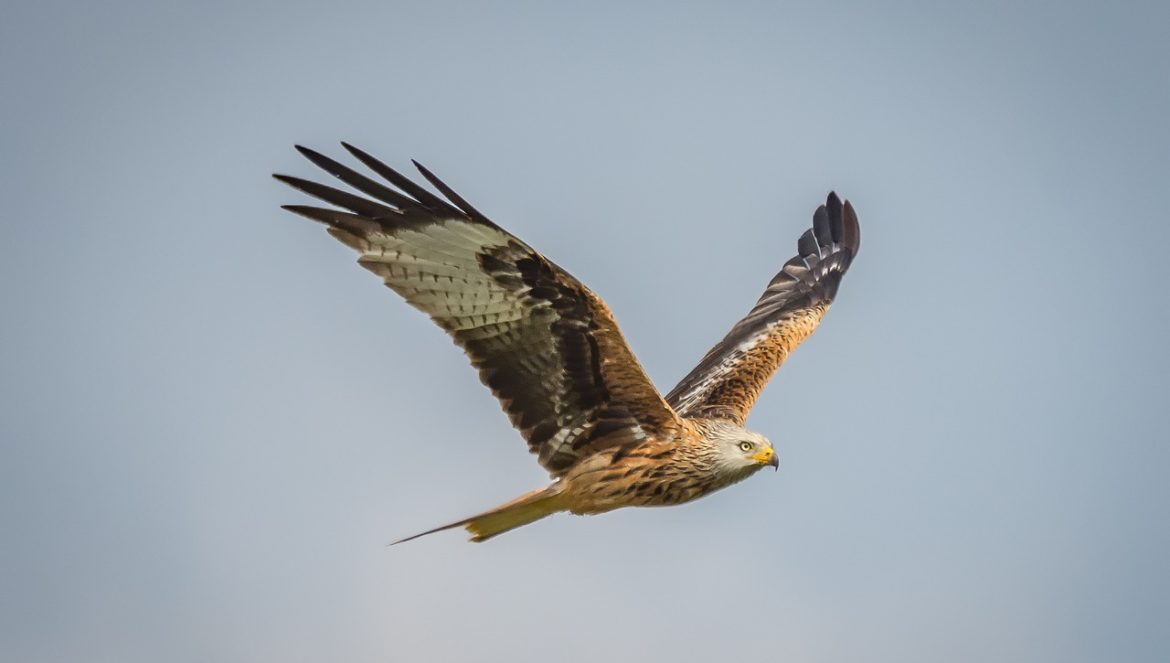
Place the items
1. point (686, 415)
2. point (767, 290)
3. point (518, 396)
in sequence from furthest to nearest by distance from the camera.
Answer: point (767, 290), point (686, 415), point (518, 396)

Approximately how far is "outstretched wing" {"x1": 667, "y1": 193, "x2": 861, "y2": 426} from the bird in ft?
3.03

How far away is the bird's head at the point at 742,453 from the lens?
9680mm

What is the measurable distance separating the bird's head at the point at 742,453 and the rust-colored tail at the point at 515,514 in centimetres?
114

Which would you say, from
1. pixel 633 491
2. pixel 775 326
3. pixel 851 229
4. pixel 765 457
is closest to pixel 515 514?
pixel 633 491

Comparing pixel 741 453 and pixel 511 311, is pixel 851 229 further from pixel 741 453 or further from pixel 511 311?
pixel 511 311

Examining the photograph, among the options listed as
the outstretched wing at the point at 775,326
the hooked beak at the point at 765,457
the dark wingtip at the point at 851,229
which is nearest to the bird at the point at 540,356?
the hooked beak at the point at 765,457

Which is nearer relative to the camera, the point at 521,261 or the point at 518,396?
the point at 521,261

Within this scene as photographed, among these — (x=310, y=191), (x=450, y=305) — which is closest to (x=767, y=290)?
(x=450, y=305)

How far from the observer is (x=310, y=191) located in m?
8.47

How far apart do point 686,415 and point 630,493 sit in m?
1.57

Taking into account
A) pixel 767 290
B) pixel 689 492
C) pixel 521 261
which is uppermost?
pixel 767 290

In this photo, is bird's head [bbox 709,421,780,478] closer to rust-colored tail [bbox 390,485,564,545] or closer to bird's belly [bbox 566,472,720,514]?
bird's belly [bbox 566,472,720,514]

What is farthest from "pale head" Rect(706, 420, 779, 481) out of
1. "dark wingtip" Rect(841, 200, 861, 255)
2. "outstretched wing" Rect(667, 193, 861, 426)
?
"dark wingtip" Rect(841, 200, 861, 255)

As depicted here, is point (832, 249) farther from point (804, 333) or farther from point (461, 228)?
point (461, 228)
